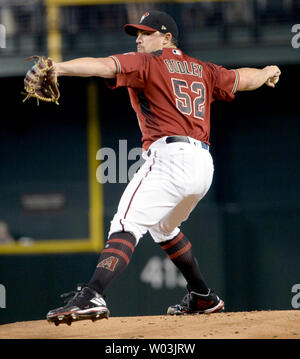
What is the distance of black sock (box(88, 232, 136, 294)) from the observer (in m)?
3.92

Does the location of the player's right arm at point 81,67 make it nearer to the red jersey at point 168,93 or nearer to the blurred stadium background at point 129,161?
the red jersey at point 168,93

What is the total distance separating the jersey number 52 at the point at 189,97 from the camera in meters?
4.23

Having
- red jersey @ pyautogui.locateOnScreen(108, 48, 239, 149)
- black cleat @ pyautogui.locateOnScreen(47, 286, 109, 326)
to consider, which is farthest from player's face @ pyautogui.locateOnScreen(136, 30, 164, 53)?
black cleat @ pyautogui.locateOnScreen(47, 286, 109, 326)

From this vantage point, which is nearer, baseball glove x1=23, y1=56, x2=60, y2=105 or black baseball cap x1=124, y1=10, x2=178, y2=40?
baseball glove x1=23, y1=56, x2=60, y2=105

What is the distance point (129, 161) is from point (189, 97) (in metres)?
5.07

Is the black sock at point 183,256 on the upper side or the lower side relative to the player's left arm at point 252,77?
lower

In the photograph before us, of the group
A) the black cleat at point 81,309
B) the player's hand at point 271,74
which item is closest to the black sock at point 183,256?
the black cleat at point 81,309

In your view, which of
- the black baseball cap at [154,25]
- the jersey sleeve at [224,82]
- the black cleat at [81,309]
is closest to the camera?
the black cleat at [81,309]

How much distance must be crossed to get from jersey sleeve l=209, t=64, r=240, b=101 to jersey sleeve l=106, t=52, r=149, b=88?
1.85 ft

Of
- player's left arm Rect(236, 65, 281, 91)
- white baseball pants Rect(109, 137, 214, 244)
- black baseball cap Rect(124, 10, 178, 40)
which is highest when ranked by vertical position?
black baseball cap Rect(124, 10, 178, 40)

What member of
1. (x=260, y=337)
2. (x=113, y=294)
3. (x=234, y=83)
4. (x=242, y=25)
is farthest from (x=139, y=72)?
(x=242, y=25)

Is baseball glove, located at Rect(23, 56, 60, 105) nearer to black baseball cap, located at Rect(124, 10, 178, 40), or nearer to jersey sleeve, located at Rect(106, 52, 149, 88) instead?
jersey sleeve, located at Rect(106, 52, 149, 88)

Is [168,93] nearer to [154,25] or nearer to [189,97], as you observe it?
[189,97]

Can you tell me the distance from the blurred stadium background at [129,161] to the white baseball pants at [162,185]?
4.20m
